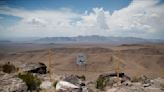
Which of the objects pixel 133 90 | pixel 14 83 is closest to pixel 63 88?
pixel 14 83

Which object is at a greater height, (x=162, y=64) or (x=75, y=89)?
(x=75, y=89)

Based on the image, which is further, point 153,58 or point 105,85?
point 153,58

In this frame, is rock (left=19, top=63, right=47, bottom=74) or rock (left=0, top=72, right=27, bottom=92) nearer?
rock (left=0, top=72, right=27, bottom=92)

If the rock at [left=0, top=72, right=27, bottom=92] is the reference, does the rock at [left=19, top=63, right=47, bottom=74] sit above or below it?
below

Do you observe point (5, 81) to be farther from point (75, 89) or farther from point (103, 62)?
point (103, 62)

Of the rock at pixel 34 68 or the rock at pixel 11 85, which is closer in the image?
the rock at pixel 11 85

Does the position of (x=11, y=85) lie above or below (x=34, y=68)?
above

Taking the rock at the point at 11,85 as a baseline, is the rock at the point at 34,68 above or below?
below

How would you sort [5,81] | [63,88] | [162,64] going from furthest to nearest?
[162,64] < [5,81] < [63,88]

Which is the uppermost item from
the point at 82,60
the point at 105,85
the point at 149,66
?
the point at 82,60

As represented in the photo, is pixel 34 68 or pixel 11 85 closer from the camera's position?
pixel 11 85

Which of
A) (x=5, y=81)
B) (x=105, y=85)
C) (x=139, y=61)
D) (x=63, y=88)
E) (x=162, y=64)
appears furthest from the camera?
(x=139, y=61)
